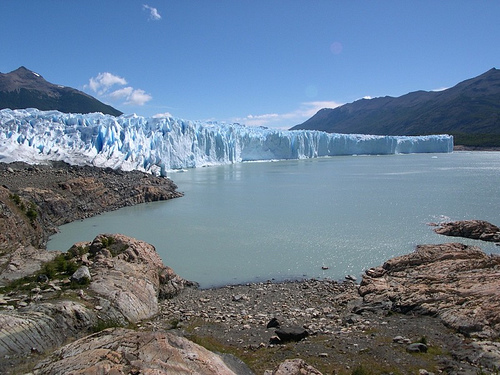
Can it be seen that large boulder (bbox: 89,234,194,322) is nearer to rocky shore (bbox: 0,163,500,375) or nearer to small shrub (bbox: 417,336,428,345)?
A: rocky shore (bbox: 0,163,500,375)

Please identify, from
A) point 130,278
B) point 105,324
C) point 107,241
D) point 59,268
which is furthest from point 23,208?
point 105,324

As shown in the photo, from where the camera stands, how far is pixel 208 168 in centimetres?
3406

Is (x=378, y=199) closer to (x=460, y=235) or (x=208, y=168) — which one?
(x=460, y=235)

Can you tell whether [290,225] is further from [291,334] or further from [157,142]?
[157,142]

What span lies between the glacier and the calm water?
5271 millimetres

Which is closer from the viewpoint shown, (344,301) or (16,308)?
(16,308)

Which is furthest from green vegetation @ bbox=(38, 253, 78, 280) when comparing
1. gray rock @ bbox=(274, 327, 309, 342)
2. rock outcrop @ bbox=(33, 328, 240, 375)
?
gray rock @ bbox=(274, 327, 309, 342)

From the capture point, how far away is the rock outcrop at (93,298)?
3.80m

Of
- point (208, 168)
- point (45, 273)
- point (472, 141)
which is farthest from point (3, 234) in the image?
point (472, 141)

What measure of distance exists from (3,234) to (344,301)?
693 cm

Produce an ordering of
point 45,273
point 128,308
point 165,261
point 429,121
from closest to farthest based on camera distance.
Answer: point 128,308, point 45,273, point 165,261, point 429,121

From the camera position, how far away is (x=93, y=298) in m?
4.90

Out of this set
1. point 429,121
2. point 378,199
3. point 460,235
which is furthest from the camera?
point 429,121

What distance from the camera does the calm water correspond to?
28.2 feet
